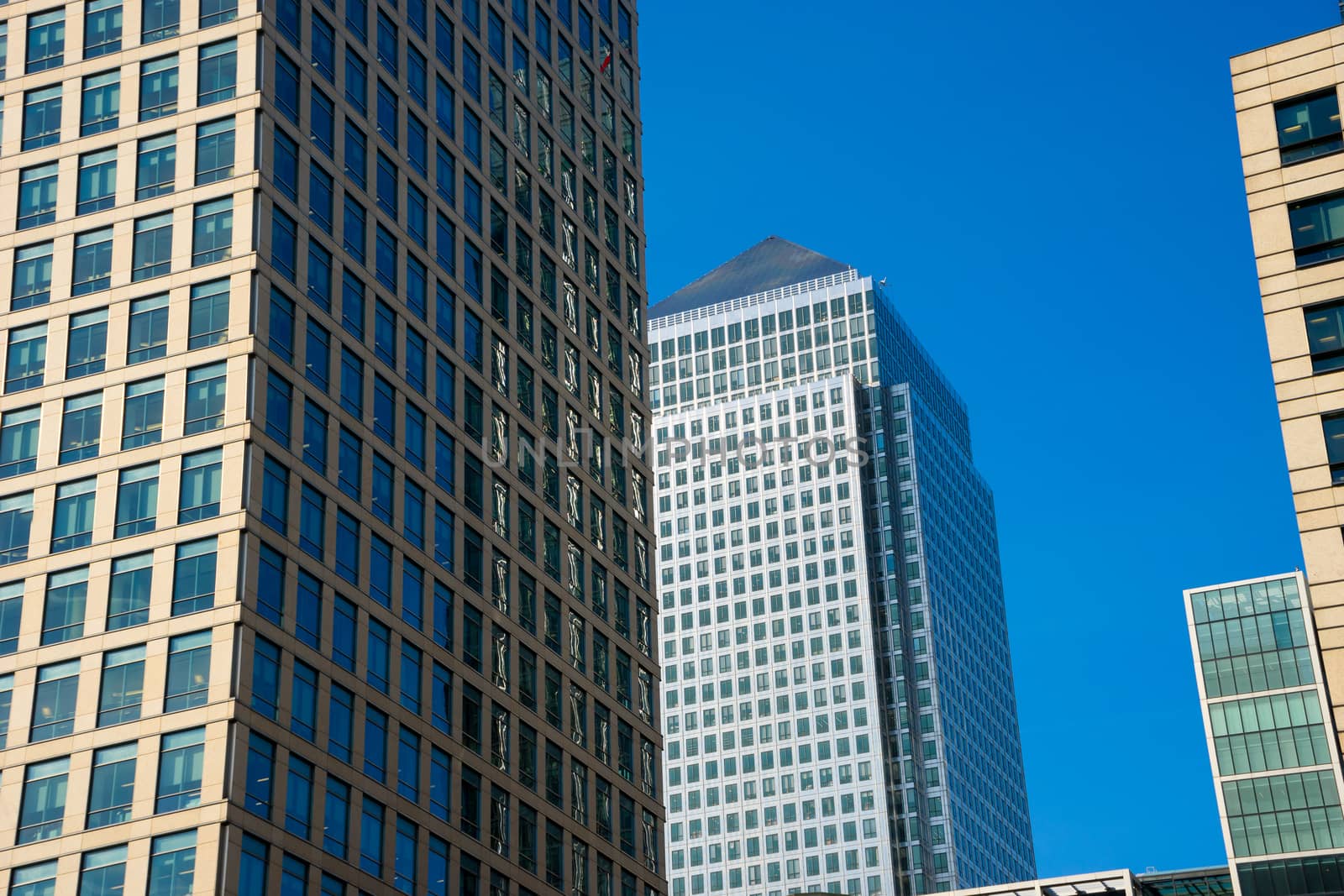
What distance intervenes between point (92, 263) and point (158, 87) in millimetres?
8667

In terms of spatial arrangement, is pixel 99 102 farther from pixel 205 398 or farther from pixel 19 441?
pixel 205 398

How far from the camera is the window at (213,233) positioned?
3125 inches

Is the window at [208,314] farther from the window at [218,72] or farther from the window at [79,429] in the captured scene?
the window at [218,72]

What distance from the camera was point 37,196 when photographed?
276 feet

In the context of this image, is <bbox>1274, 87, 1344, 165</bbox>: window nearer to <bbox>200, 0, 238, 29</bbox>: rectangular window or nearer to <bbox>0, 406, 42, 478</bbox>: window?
<bbox>200, 0, 238, 29</bbox>: rectangular window

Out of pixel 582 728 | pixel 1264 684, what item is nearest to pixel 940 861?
pixel 1264 684

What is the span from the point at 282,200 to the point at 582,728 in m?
32.9

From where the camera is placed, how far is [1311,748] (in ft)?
399

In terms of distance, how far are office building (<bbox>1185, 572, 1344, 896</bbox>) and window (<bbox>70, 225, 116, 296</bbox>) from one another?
76435mm

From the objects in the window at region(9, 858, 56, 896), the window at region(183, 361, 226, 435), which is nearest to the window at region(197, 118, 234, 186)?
the window at region(183, 361, 226, 435)

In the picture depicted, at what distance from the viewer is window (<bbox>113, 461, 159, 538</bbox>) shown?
75.3 metres

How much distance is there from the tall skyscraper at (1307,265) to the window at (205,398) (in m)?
40.8

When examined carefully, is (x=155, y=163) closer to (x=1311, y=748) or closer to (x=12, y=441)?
(x=12, y=441)

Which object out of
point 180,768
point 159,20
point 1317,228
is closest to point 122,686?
point 180,768
